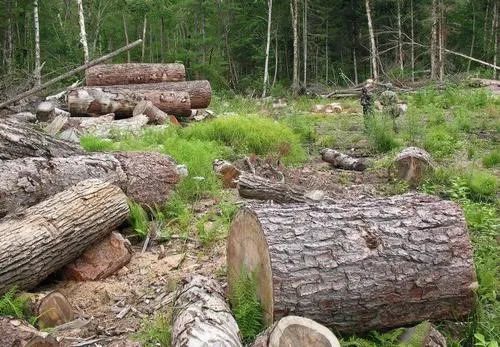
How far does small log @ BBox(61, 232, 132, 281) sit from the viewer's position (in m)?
4.16

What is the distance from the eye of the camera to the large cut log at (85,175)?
449 centimetres

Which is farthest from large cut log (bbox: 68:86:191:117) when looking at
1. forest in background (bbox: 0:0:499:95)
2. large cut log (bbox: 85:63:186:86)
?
forest in background (bbox: 0:0:499:95)

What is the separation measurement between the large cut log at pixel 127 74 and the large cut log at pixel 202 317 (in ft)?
32.8

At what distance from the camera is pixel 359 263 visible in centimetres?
317

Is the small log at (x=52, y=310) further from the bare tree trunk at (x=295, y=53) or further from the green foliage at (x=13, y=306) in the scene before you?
the bare tree trunk at (x=295, y=53)

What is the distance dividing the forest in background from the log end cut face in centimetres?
1849

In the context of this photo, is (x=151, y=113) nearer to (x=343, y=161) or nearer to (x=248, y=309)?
(x=343, y=161)

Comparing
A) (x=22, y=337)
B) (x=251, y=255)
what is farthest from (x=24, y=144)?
(x=251, y=255)

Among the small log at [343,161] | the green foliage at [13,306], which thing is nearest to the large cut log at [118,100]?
the small log at [343,161]

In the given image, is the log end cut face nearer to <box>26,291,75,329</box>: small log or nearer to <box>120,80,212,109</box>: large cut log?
<box>26,291,75,329</box>: small log

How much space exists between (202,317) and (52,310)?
1196 mm

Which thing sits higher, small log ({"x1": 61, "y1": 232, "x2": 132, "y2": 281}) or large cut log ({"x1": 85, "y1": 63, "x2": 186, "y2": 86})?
large cut log ({"x1": 85, "y1": 63, "x2": 186, "y2": 86})

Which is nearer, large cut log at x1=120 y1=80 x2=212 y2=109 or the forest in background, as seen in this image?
large cut log at x1=120 y1=80 x2=212 y2=109

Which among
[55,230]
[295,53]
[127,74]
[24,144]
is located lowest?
[295,53]
